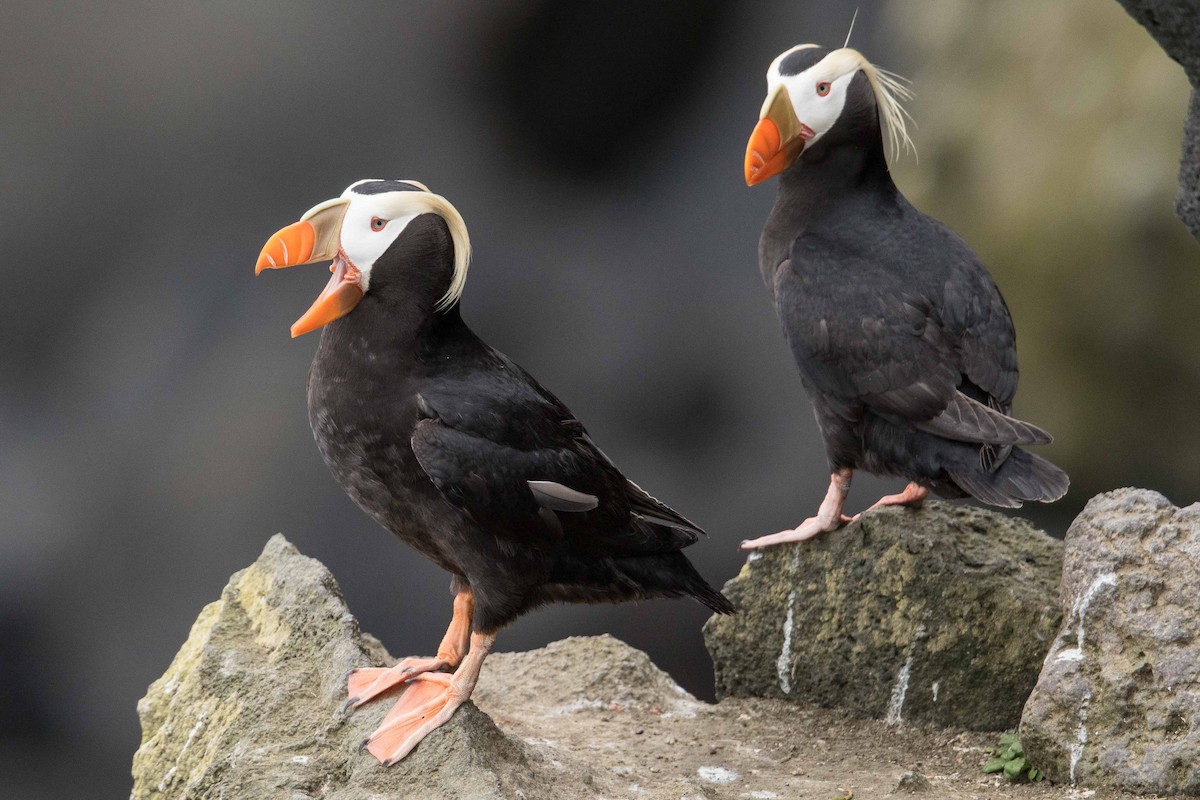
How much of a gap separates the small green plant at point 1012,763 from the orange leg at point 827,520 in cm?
78

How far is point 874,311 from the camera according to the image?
3.81 m

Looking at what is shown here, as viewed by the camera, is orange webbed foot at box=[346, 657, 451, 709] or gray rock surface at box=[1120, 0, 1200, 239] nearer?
gray rock surface at box=[1120, 0, 1200, 239]

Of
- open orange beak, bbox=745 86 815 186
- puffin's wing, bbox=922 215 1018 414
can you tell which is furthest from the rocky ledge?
open orange beak, bbox=745 86 815 186

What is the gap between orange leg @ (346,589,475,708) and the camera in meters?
3.18

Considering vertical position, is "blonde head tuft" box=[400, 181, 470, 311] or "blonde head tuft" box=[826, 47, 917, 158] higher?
"blonde head tuft" box=[826, 47, 917, 158]

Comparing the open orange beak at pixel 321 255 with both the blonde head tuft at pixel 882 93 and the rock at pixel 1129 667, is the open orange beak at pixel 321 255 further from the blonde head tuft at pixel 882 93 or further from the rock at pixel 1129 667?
the rock at pixel 1129 667

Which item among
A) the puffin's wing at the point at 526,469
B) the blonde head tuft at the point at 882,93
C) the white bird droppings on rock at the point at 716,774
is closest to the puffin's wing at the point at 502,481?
the puffin's wing at the point at 526,469

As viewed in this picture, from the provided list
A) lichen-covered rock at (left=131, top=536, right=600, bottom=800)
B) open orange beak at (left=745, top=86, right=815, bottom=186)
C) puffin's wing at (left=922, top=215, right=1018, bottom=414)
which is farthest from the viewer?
open orange beak at (left=745, top=86, right=815, bottom=186)

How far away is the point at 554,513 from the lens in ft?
10.4

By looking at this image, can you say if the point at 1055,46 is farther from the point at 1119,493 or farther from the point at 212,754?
the point at 212,754

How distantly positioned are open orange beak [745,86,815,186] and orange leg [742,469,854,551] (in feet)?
3.01

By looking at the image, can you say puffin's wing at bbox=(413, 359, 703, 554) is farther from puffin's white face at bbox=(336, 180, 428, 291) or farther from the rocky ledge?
the rocky ledge

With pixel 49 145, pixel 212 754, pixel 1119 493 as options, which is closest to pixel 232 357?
pixel 49 145

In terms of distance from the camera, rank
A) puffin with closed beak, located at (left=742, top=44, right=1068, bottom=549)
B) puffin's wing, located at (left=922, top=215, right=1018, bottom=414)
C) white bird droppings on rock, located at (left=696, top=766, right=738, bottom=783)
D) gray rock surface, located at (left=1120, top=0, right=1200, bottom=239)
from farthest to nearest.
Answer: puffin's wing, located at (left=922, top=215, right=1018, bottom=414)
puffin with closed beak, located at (left=742, top=44, right=1068, bottom=549)
white bird droppings on rock, located at (left=696, top=766, right=738, bottom=783)
gray rock surface, located at (left=1120, top=0, right=1200, bottom=239)
